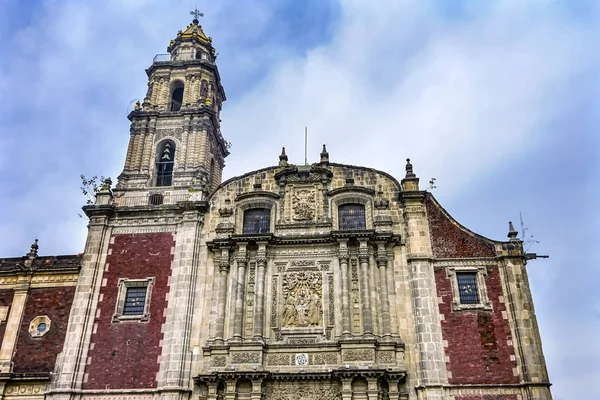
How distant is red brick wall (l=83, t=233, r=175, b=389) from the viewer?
22750 millimetres

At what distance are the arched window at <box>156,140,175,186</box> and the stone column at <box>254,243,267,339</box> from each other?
911 cm

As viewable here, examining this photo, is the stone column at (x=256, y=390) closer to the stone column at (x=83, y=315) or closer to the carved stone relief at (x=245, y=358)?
the carved stone relief at (x=245, y=358)

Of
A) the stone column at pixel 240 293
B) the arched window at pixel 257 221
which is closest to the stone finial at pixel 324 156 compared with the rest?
the arched window at pixel 257 221

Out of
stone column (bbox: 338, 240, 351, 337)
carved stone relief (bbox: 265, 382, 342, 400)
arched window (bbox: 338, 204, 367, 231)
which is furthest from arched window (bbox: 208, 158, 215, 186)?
carved stone relief (bbox: 265, 382, 342, 400)

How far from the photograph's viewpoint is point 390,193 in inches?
1026

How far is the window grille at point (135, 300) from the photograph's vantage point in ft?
79.7

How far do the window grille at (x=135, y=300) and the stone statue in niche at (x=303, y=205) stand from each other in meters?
7.31

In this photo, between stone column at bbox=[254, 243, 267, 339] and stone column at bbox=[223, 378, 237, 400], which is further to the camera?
stone column at bbox=[254, 243, 267, 339]

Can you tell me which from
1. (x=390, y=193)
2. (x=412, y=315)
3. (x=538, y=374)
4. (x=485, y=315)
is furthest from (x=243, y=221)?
(x=538, y=374)

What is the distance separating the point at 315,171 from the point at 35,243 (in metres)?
13.4

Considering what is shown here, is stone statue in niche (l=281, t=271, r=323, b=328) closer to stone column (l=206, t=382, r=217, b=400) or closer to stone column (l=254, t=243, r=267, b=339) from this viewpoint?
stone column (l=254, t=243, r=267, b=339)

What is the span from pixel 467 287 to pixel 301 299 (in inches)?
267

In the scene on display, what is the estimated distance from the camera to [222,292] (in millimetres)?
24000

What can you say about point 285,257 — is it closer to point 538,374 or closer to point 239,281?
point 239,281
